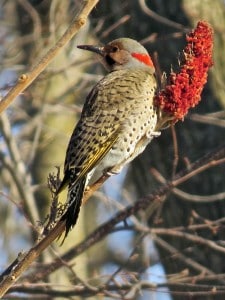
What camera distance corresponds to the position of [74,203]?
407cm

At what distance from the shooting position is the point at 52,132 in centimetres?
875

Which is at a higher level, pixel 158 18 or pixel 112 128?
pixel 158 18

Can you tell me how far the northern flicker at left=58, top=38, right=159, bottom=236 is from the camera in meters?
4.52

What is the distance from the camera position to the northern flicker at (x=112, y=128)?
178 inches

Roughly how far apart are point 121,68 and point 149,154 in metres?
1.40

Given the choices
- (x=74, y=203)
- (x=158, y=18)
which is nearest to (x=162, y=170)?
(x=158, y=18)

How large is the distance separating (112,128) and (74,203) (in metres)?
0.82

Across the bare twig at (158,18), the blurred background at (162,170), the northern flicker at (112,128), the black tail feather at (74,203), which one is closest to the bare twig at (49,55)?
the black tail feather at (74,203)

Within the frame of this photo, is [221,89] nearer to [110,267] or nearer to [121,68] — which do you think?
[121,68]

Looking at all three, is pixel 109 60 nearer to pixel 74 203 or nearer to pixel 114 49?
pixel 114 49

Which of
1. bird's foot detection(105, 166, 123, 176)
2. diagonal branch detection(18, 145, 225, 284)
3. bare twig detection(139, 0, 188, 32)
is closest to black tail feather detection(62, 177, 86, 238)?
bird's foot detection(105, 166, 123, 176)

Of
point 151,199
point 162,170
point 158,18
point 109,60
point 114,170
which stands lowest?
point 114,170

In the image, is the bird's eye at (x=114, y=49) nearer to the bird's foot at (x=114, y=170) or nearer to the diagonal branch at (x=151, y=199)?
the diagonal branch at (x=151, y=199)

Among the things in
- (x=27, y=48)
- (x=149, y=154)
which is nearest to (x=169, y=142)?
(x=149, y=154)
